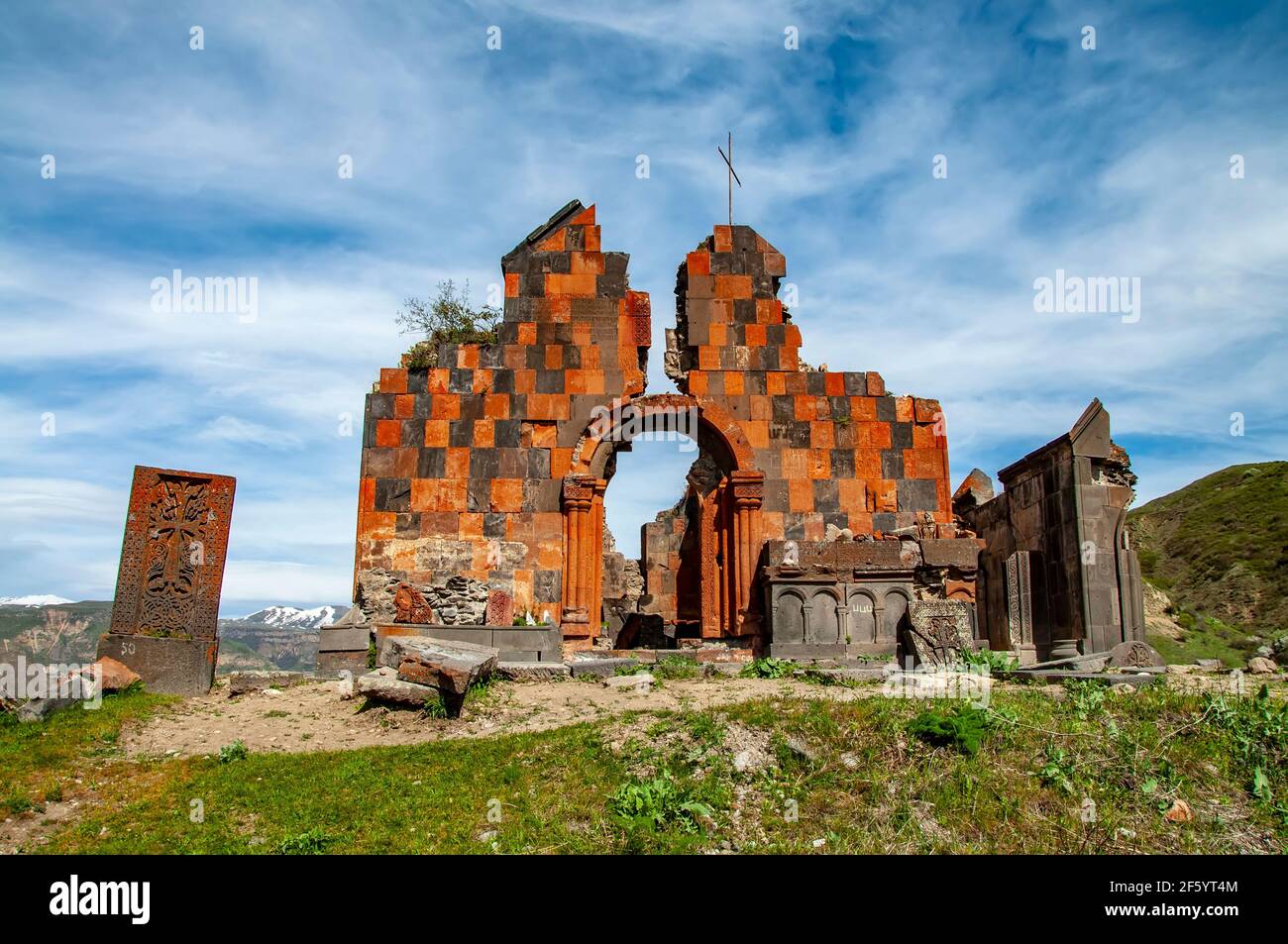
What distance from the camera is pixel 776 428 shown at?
14578 mm

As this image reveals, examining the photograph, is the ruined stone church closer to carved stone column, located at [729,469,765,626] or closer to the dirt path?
carved stone column, located at [729,469,765,626]

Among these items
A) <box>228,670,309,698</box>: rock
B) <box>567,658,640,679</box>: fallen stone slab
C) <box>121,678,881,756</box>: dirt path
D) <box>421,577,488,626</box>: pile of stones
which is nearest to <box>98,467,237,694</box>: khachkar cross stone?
<box>228,670,309,698</box>: rock

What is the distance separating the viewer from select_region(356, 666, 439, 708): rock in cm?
891

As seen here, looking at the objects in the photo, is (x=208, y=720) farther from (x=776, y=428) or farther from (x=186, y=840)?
(x=776, y=428)

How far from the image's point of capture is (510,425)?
47.7 feet

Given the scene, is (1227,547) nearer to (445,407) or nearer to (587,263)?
(587,263)

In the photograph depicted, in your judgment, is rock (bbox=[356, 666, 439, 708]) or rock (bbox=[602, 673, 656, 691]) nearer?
rock (bbox=[356, 666, 439, 708])

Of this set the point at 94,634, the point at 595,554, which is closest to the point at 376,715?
the point at 595,554

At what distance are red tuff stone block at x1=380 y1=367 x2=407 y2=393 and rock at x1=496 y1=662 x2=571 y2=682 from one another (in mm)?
4992

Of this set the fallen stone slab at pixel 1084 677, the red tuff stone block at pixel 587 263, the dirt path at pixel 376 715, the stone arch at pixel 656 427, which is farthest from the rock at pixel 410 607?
the fallen stone slab at pixel 1084 677

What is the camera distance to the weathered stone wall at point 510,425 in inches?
555

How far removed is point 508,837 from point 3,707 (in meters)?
5.56

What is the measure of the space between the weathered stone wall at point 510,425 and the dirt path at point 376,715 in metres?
3.59
